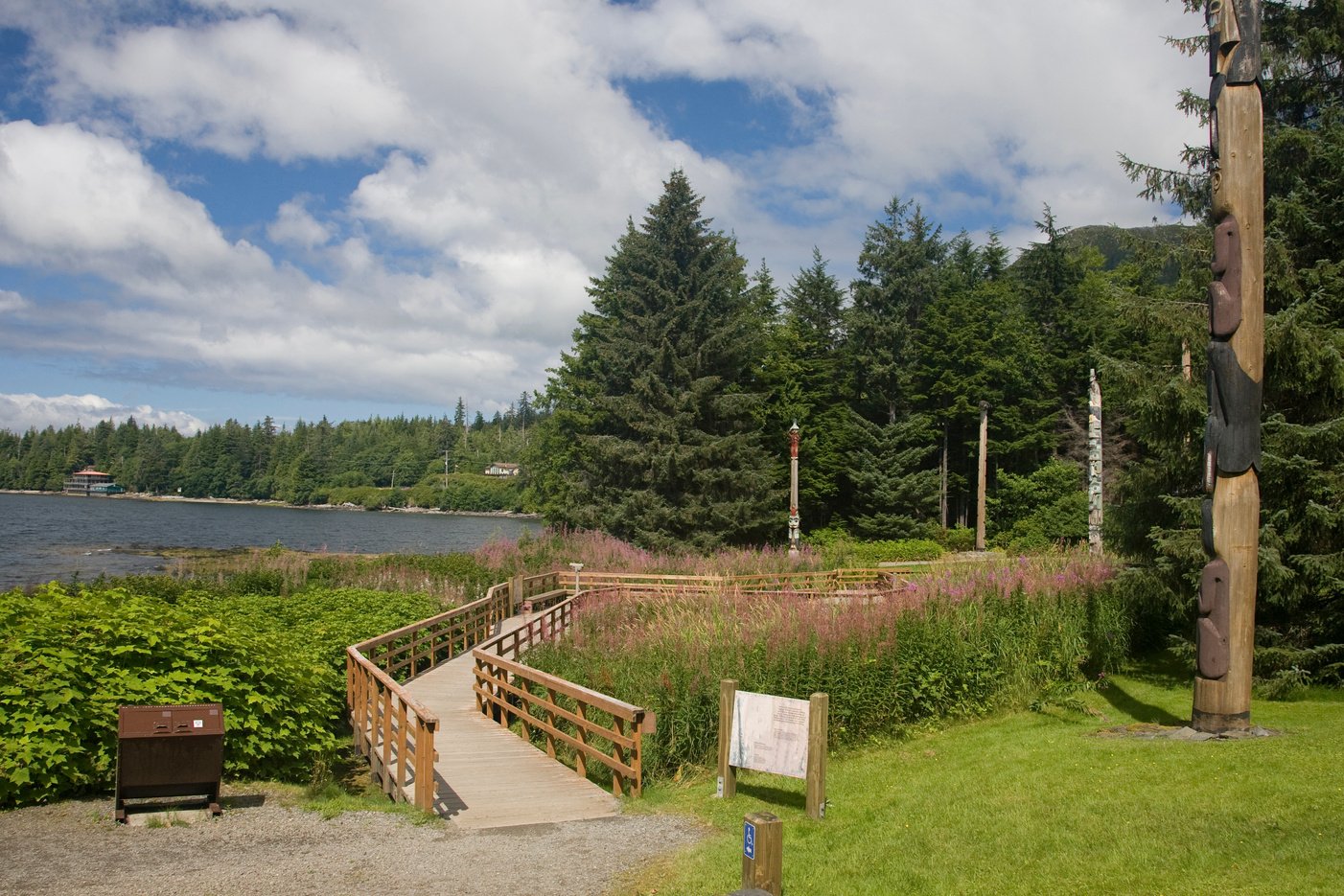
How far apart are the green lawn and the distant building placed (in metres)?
155

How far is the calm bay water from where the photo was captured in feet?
132

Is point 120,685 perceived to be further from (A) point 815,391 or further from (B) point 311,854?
(A) point 815,391

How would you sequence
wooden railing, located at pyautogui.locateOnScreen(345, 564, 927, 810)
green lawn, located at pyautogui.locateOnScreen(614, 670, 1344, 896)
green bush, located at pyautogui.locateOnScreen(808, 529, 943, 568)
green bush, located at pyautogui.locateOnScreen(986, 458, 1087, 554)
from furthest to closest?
green bush, located at pyautogui.locateOnScreen(986, 458, 1087, 554)
green bush, located at pyautogui.locateOnScreen(808, 529, 943, 568)
wooden railing, located at pyautogui.locateOnScreen(345, 564, 927, 810)
green lawn, located at pyautogui.locateOnScreen(614, 670, 1344, 896)

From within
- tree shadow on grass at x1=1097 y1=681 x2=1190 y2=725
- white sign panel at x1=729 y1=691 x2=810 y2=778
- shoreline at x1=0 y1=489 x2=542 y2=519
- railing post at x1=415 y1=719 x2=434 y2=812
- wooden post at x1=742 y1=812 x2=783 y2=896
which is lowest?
shoreline at x1=0 y1=489 x2=542 y2=519

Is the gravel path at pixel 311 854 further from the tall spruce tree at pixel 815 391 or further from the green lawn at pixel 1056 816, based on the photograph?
the tall spruce tree at pixel 815 391

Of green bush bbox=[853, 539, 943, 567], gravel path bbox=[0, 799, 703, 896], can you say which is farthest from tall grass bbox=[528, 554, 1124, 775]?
green bush bbox=[853, 539, 943, 567]

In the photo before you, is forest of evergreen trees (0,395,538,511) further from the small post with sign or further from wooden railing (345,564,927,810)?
the small post with sign

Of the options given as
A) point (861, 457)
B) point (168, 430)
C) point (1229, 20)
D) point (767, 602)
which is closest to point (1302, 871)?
point (1229, 20)

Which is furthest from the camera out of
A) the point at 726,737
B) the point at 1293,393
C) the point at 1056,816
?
the point at 1293,393

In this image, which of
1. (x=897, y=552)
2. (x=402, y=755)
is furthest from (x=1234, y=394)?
(x=897, y=552)

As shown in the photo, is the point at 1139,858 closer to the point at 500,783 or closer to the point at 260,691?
the point at 500,783

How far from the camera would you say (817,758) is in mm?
8398

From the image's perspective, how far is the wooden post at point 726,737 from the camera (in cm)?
906

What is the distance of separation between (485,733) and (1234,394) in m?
9.82
